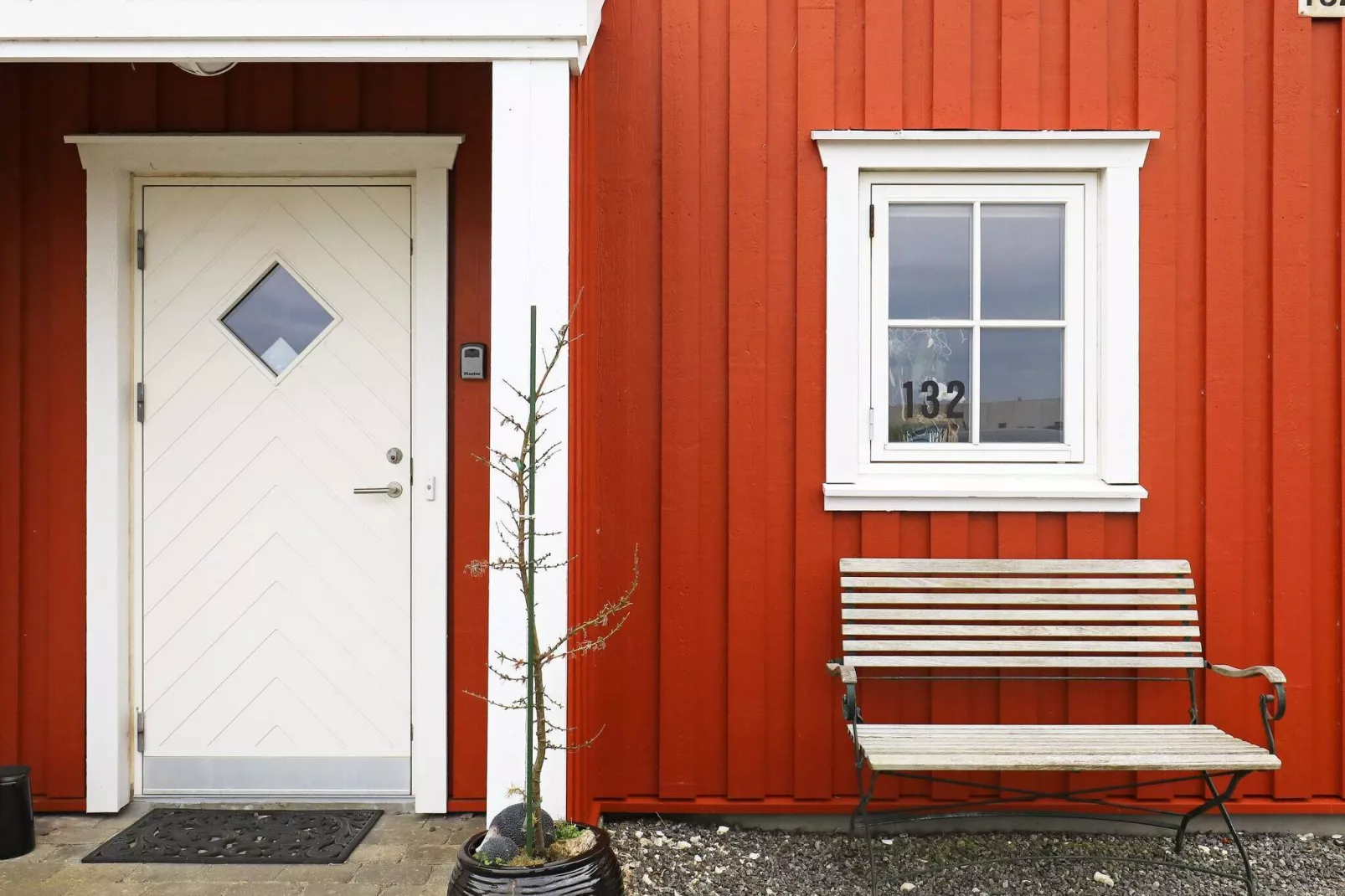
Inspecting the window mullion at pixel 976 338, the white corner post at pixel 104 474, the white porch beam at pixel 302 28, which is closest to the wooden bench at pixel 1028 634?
the window mullion at pixel 976 338

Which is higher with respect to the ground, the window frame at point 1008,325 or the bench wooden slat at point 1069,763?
the window frame at point 1008,325

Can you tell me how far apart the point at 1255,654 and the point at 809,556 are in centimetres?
163

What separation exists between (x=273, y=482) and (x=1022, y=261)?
2.91 metres

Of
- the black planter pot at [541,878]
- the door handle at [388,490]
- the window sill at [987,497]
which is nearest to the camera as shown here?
the black planter pot at [541,878]

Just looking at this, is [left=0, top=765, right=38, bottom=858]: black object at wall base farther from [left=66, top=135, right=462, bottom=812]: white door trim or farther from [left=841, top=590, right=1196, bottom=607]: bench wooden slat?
[left=841, top=590, right=1196, bottom=607]: bench wooden slat

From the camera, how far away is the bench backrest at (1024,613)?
3486 millimetres

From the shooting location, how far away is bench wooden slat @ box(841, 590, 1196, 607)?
3.49m

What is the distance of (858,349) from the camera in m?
3.64

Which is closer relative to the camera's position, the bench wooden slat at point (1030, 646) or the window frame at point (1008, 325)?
the bench wooden slat at point (1030, 646)

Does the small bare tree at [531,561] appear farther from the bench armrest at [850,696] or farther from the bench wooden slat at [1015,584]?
the bench wooden slat at [1015,584]

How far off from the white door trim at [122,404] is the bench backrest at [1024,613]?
1527 millimetres

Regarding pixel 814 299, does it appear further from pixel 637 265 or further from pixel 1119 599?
pixel 1119 599

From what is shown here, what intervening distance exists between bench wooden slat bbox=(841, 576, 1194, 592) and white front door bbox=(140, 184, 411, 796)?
1.73 metres

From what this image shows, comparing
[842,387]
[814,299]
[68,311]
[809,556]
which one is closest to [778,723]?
[809,556]
